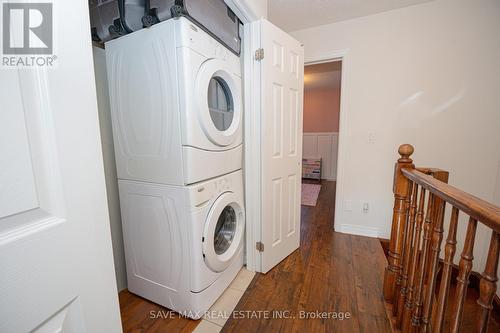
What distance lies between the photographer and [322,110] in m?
5.54

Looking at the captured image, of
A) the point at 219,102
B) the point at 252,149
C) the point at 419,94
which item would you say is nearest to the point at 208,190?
the point at 252,149

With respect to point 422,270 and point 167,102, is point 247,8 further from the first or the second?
point 422,270

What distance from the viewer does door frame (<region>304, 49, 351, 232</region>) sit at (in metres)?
2.23

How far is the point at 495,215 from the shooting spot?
1.74ft

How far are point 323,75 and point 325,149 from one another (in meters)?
1.85

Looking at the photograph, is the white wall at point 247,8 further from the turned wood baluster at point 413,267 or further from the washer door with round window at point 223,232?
the turned wood baluster at point 413,267

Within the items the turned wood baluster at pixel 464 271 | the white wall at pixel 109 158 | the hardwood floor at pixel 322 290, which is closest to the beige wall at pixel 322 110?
the hardwood floor at pixel 322 290

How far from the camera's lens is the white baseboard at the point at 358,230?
231 cm

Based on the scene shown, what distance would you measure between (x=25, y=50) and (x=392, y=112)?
2571 mm

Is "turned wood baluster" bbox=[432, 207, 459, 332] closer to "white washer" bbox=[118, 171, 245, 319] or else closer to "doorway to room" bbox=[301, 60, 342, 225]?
"white washer" bbox=[118, 171, 245, 319]

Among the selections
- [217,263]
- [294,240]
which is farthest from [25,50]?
[294,240]

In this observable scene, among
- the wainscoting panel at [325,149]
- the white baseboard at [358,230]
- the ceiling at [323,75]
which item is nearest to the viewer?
the white baseboard at [358,230]

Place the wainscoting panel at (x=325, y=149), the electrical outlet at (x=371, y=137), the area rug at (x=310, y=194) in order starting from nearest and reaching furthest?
1. the electrical outlet at (x=371, y=137)
2. the area rug at (x=310, y=194)
3. the wainscoting panel at (x=325, y=149)

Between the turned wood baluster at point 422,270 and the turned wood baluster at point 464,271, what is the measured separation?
26 cm
